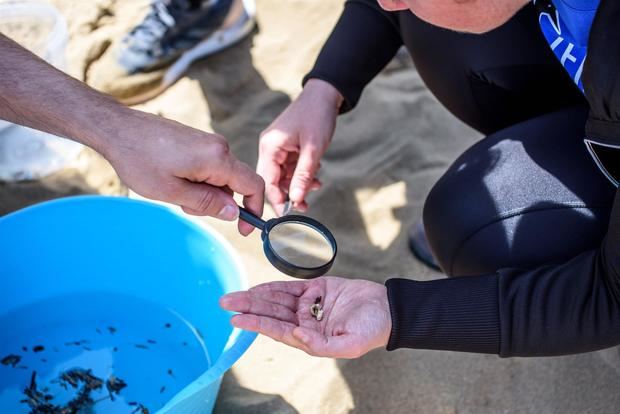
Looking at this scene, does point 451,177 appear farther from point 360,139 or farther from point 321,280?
point 360,139

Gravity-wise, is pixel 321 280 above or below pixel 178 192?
below

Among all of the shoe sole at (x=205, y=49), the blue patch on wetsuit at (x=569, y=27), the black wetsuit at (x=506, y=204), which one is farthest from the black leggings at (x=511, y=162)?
the shoe sole at (x=205, y=49)

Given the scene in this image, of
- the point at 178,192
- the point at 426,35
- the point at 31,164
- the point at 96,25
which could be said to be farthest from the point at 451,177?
the point at 96,25

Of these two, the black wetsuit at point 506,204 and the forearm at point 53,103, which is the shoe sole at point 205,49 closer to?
the black wetsuit at point 506,204

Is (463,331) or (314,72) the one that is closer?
(463,331)

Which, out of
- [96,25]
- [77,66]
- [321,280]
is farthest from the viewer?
[96,25]

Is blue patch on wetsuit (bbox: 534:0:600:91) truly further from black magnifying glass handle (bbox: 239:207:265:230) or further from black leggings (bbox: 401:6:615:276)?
black magnifying glass handle (bbox: 239:207:265:230)

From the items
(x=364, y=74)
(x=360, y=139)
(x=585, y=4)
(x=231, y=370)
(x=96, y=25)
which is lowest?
(x=231, y=370)
